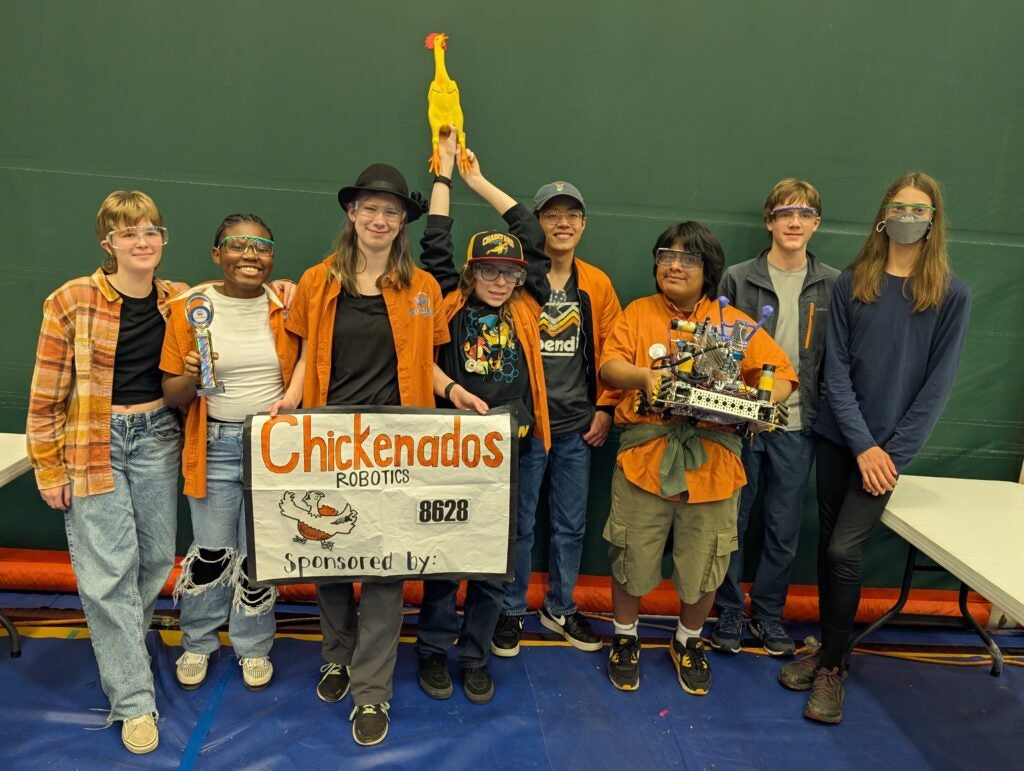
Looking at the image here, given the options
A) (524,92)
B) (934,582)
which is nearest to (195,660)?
(524,92)

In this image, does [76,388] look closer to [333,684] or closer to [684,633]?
[333,684]

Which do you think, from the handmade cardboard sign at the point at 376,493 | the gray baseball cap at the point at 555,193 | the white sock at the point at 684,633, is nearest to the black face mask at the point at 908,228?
the gray baseball cap at the point at 555,193

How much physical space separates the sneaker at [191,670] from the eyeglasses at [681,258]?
2.42 meters

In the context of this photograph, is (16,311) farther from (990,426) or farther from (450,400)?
(990,426)

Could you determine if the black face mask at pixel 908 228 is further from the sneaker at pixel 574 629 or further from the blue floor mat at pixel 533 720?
the sneaker at pixel 574 629

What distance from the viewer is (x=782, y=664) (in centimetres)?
283

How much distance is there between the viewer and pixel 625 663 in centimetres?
263

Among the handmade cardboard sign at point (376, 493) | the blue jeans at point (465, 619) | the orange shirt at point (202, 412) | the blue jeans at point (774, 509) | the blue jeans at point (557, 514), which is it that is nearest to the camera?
the handmade cardboard sign at point (376, 493)

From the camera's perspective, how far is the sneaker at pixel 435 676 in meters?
2.46

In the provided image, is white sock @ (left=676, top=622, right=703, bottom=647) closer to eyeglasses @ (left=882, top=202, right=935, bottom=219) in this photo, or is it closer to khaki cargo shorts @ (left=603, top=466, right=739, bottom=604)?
khaki cargo shorts @ (left=603, top=466, right=739, bottom=604)

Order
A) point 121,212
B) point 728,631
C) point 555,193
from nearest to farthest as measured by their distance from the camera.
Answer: point 121,212
point 555,193
point 728,631

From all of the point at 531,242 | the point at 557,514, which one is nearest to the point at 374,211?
the point at 531,242

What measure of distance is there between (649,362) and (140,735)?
2.26m

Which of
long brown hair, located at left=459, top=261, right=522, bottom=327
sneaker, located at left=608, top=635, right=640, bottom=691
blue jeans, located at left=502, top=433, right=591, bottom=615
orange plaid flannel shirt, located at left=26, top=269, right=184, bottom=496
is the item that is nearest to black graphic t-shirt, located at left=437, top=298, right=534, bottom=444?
long brown hair, located at left=459, top=261, right=522, bottom=327
